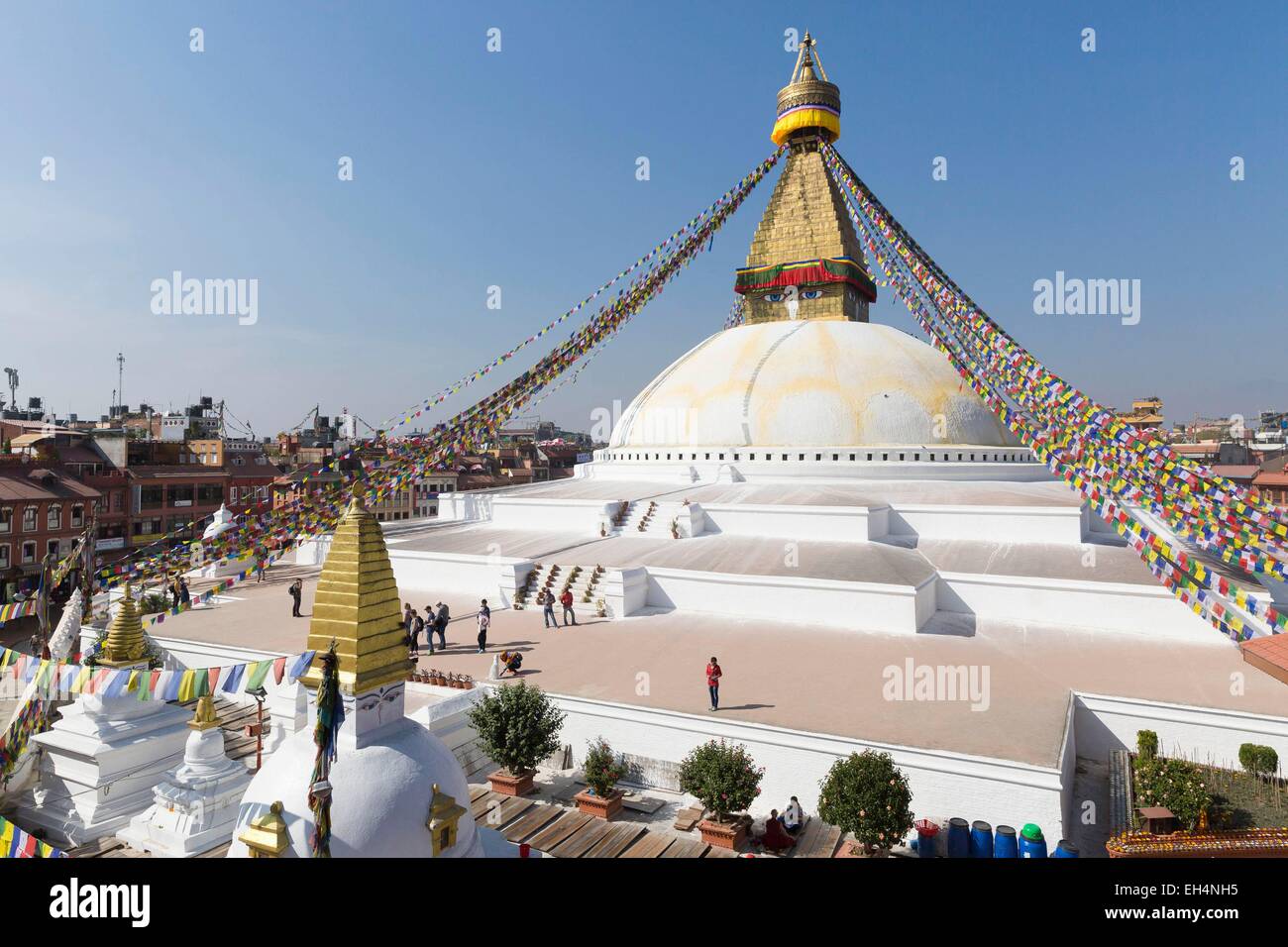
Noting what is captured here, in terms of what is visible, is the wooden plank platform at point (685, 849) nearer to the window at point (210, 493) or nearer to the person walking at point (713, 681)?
the person walking at point (713, 681)

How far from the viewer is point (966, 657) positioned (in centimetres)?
910

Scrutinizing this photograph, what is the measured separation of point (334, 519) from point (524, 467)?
4053 centimetres

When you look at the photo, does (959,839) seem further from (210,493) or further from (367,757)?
(210,493)

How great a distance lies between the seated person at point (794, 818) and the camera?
6172 mm

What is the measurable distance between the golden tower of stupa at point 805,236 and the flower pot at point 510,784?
18.5 meters

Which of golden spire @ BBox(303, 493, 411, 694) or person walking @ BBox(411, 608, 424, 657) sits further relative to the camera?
person walking @ BBox(411, 608, 424, 657)

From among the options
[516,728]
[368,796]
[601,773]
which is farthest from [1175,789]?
[368,796]

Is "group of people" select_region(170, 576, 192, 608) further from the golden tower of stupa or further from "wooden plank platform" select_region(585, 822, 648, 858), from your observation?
the golden tower of stupa

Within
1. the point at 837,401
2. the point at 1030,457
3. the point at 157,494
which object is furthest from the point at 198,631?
the point at 157,494

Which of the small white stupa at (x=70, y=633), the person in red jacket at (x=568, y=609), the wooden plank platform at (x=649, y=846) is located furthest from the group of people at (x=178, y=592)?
the wooden plank platform at (x=649, y=846)

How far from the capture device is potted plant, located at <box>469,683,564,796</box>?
6883 millimetres

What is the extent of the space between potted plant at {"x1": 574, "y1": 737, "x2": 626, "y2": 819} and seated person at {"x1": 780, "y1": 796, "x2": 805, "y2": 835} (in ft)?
5.03

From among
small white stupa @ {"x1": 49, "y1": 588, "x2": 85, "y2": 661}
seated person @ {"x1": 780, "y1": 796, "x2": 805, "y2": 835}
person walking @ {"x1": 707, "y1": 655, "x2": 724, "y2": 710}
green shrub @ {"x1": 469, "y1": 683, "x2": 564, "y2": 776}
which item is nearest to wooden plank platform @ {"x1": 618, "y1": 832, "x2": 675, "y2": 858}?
seated person @ {"x1": 780, "y1": 796, "x2": 805, "y2": 835}
